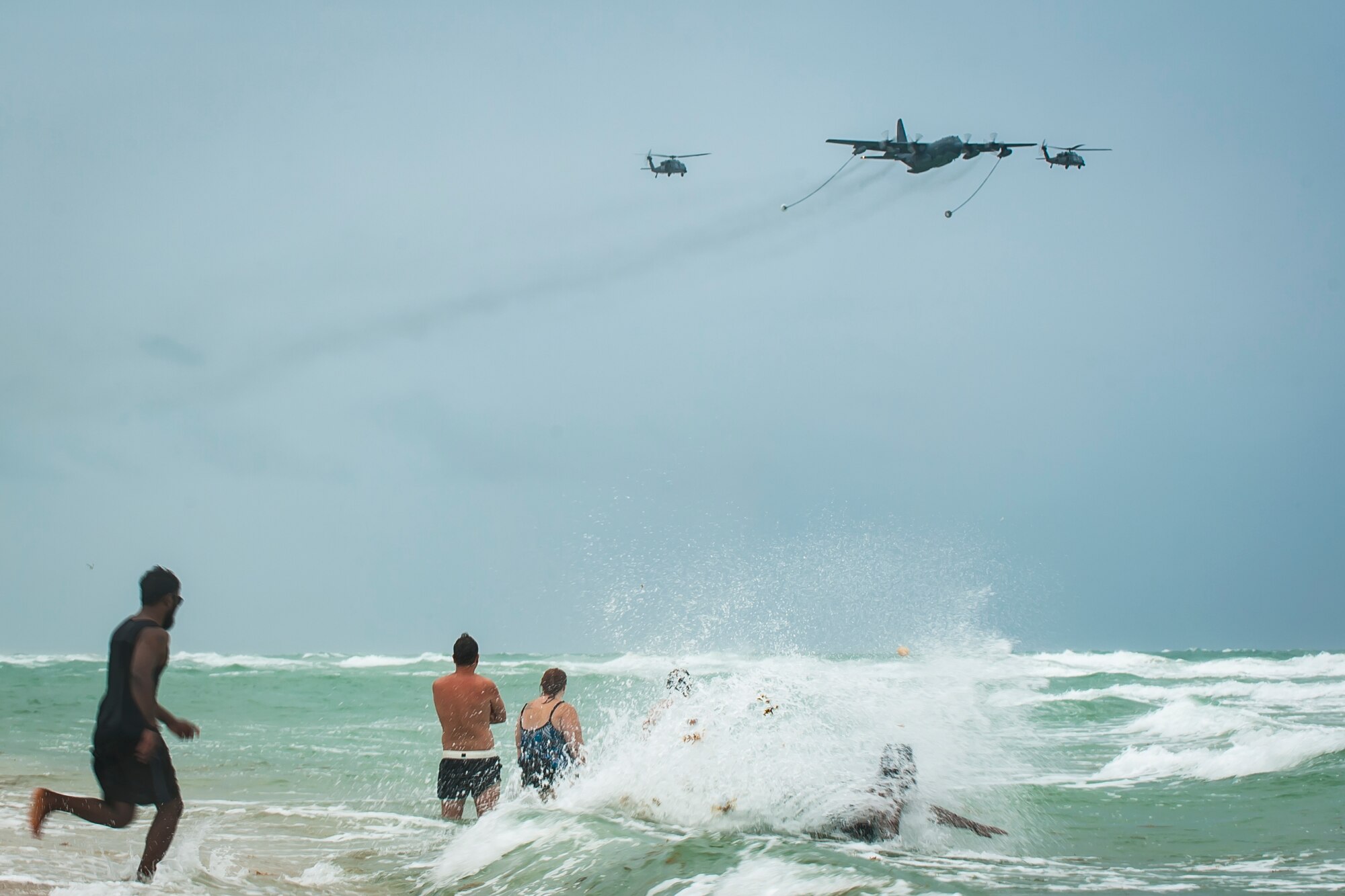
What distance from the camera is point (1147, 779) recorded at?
1290cm

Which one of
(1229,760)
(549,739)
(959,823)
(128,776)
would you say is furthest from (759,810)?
(1229,760)

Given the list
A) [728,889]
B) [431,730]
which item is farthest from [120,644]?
[431,730]

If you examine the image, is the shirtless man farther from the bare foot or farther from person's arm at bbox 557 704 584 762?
the bare foot

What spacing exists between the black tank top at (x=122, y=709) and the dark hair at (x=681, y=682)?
4.45 metres

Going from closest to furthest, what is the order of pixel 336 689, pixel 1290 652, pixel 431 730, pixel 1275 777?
pixel 1275 777
pixel 431 730
pixel 336 689
pixel 1290 652

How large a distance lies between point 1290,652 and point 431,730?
79.7 meters

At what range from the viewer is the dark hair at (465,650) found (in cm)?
784

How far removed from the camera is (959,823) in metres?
7.23

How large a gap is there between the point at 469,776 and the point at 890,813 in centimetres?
312

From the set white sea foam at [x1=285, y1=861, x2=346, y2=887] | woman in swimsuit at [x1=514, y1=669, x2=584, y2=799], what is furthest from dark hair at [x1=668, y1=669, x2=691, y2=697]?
white sea foam at [x1=285, y1=861, x2=346, y2=887]

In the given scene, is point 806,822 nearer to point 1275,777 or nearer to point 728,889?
point 728,889

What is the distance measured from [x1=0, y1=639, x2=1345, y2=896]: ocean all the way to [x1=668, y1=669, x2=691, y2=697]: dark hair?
0.14m

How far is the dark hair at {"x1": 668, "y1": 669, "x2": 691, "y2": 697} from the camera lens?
8586mm

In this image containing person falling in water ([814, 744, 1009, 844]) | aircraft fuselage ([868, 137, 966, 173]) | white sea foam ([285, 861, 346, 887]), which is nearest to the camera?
white sea foam ([285, 861, 346, 887])
